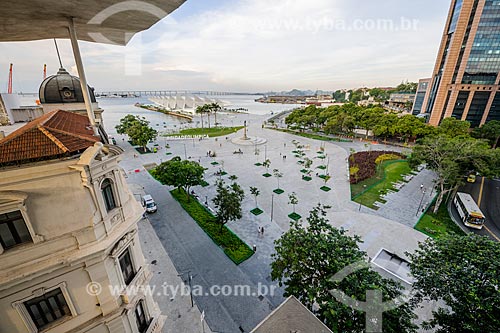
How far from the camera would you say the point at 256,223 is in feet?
78.8

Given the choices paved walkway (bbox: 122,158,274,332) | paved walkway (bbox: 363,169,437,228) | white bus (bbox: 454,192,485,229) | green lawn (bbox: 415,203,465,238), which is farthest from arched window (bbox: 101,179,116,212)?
white bus (bbox: 454,192,485,229)

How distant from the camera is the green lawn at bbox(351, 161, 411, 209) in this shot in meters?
29.7

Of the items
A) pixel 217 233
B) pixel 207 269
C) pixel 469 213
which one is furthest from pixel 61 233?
pixel 469 213

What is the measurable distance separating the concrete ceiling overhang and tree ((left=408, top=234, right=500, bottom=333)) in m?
17.2

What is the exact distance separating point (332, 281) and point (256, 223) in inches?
522

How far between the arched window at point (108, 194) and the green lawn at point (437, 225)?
95.3 feet

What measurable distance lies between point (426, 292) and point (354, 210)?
16025 millimetres

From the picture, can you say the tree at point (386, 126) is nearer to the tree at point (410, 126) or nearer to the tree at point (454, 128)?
the tree at point (410, 126)

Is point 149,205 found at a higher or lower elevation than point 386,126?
lower

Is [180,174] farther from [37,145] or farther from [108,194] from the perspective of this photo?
[37,145]

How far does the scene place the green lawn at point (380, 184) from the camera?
2973 cm

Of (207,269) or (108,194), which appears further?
(207,269)

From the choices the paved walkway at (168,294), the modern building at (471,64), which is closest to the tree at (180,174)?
the paved walkway at (168,294)

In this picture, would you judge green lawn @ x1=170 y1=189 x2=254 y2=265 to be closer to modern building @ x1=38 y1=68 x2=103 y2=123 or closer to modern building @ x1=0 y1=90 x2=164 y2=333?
modern building @ x1=0 y1=90 x2=164 y2=333
